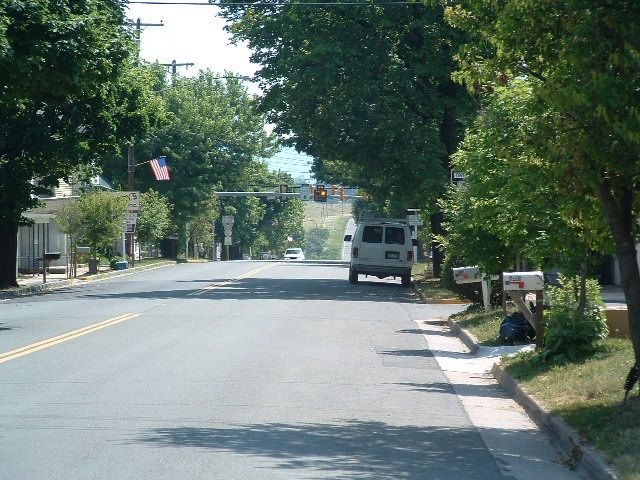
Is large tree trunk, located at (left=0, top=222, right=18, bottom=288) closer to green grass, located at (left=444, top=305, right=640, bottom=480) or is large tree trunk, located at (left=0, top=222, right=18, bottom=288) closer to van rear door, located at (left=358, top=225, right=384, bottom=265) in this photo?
van rear door, located at (left=358, top=225, right=384, bottom=265)

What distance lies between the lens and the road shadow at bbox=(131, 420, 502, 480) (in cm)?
866

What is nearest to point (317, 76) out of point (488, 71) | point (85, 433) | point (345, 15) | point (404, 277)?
point (345, 15)

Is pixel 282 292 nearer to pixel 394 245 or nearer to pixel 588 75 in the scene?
pixel 394 245

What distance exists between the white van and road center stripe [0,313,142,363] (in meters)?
14.6

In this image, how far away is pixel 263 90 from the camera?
3716cm

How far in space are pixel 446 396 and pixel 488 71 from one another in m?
→ 4.22

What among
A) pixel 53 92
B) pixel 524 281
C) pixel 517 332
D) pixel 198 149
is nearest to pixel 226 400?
pixel 524 281

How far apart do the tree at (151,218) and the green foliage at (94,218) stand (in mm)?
11684

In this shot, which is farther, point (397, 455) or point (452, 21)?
point (452, 21)

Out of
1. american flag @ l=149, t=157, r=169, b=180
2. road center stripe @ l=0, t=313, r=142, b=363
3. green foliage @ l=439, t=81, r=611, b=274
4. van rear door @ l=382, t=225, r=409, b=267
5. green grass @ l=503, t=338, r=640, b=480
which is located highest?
american flag @ l=149, t=157, r=169, b=180

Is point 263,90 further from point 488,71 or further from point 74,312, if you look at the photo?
point 488,71

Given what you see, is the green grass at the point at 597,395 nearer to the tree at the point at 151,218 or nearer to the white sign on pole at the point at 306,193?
the tree at the point at 151,218

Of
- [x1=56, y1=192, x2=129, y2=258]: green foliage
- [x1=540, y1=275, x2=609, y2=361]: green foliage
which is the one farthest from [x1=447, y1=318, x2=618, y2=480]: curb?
[x1=56, y1=192, x2=129, y2=258]: green foliage

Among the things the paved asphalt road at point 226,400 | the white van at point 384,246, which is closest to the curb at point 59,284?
the paved asphalt road at point 226,400
